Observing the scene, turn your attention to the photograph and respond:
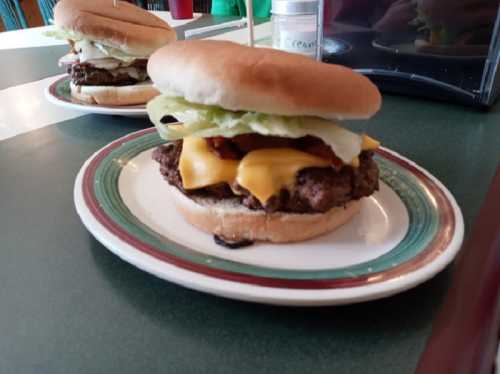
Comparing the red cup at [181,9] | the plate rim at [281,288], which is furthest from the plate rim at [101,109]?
the red cup at [181,9]

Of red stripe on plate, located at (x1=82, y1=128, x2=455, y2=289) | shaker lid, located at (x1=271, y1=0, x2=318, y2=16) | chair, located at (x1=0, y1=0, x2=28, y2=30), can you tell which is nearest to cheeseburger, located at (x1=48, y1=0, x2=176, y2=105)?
shaker lid, located at (x1=271, y1=0, x2=318, y2=16)

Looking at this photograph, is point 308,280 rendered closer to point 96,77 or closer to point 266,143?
point 266,143

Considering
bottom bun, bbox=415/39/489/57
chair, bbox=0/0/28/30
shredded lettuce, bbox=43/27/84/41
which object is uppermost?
shredded lettuce, bbox=43/27/84/41

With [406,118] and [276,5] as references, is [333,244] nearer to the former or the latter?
[406,118]

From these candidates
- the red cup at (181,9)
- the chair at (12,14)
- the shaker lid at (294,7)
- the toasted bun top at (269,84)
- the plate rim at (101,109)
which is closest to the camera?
the toasted bun top at (269,84)

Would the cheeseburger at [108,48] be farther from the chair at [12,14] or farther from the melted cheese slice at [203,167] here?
the chair at [12,14]

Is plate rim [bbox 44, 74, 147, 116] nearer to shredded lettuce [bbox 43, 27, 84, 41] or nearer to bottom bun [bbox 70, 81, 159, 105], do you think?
bottom bun [bbox 70, 81, 159, 105]

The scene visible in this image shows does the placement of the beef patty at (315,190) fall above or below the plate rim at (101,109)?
above
